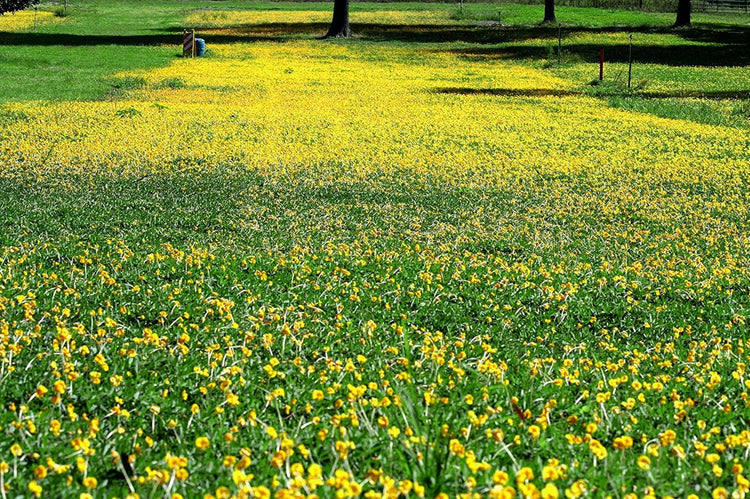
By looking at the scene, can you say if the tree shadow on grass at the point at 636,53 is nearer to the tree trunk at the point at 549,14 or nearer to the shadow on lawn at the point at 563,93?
the shadow on lawn at the point at 563,93

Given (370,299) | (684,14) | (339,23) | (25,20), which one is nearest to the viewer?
(370,299)

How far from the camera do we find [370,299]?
6.58 metres

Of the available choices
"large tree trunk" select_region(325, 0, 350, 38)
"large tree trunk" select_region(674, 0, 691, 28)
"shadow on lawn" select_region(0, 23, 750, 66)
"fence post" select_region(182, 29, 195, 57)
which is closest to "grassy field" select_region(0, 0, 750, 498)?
"fence post" select_region(182, 29, 195, 57)

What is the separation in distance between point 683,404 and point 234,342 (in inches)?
102

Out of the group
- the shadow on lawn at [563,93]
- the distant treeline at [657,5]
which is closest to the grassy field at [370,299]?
the shadow on lawn at [563,93]

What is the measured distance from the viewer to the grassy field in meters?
3.44

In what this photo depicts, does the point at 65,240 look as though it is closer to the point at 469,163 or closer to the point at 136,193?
the point at 136,193

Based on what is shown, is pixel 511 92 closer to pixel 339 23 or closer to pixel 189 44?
pixel 189 44

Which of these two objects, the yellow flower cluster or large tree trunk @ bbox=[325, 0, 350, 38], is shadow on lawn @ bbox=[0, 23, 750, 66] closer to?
large tree trunk @ bbox=[325, 0, 350, 38]

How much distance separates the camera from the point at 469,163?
15.3 m

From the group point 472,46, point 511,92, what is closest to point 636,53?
point 472,46

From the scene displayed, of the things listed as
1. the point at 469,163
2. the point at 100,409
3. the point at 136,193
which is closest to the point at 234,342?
the point at 100,409

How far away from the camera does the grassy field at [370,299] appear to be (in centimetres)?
344

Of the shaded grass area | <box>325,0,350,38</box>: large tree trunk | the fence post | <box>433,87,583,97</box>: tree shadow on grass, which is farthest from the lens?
<box>325,0,350,38</box>: large tree trunk
